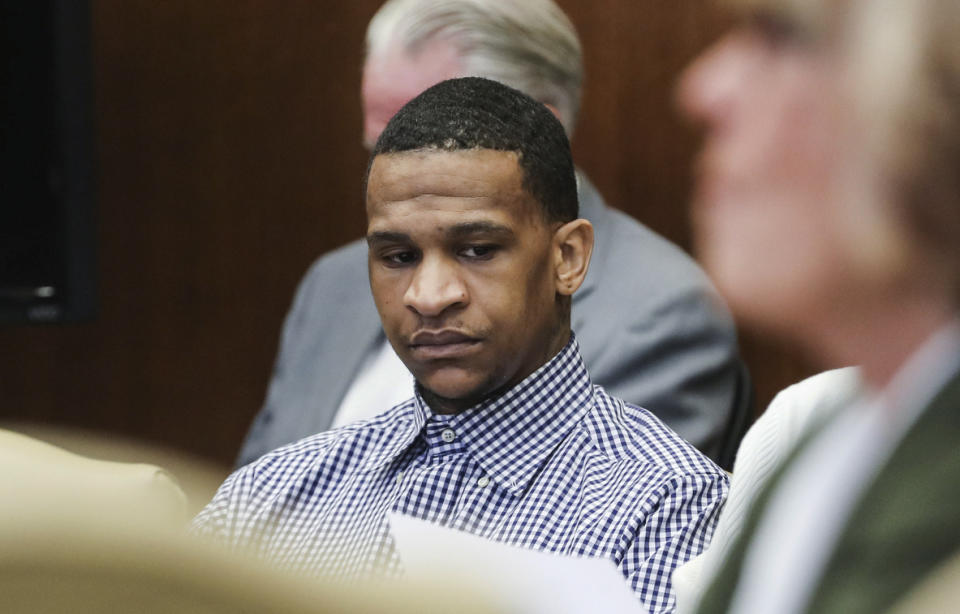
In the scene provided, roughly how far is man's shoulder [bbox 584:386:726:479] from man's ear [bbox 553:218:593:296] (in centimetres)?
11

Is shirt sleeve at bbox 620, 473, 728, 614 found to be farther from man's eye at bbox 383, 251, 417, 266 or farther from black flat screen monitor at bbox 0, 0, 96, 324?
black flat screen monitor at bbox 0, 0, 96, 324

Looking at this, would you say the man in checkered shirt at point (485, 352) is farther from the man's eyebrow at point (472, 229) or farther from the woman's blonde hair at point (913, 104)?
the woman's blonde hair at point (913, 104)

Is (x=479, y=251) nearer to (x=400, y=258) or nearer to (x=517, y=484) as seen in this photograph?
(x=400, y=258)

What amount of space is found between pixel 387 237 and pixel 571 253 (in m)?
0.17

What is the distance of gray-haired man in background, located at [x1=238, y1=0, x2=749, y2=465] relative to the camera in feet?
5.34

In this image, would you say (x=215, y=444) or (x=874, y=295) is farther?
(x=215, y=444)

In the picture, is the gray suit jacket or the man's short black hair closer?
the man's short black hair

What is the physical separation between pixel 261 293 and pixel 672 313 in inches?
41.9

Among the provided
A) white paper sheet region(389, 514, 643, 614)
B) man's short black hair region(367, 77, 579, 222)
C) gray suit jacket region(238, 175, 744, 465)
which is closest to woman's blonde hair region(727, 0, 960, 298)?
white paper sheet region(389, 514, 643, 614)

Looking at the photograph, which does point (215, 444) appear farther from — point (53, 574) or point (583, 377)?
point (53, 574)

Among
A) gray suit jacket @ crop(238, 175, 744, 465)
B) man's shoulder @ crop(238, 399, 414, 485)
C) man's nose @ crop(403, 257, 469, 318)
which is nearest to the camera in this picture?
man's nose @ crop(403, 257, 469, 318)

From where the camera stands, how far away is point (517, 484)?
1185 millimetres

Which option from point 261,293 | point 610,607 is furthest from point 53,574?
point 261,293

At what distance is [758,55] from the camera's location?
0.49 metres
